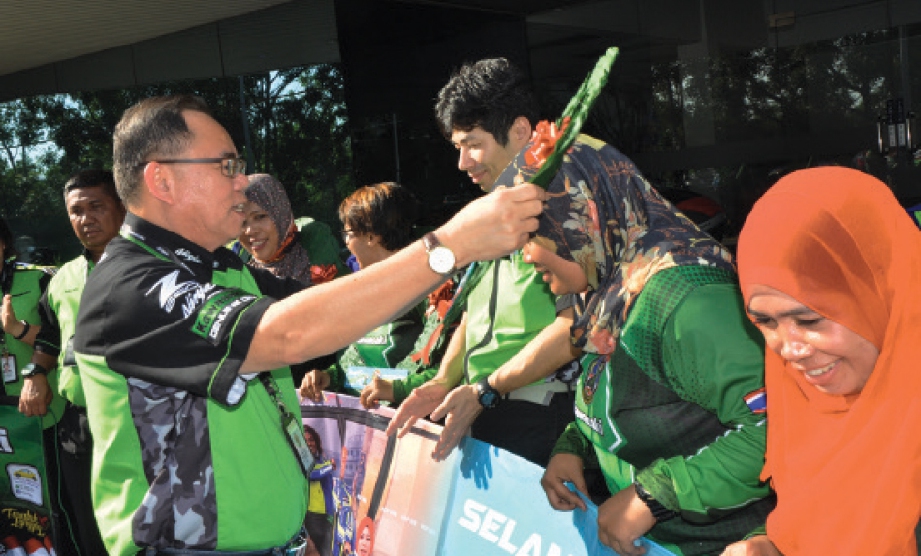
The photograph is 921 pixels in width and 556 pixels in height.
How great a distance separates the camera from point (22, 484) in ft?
16.2

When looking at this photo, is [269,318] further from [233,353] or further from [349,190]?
[349,190]

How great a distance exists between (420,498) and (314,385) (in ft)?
3.19

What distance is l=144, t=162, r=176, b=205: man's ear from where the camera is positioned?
6.89ft

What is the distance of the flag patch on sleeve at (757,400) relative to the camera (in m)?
1.86

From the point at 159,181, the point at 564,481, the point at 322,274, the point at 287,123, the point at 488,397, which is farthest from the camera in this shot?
the point at 287,123

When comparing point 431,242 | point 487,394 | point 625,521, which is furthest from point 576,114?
point 487,394

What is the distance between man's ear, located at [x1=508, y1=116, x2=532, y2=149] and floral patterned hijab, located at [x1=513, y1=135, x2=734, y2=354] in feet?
2.98

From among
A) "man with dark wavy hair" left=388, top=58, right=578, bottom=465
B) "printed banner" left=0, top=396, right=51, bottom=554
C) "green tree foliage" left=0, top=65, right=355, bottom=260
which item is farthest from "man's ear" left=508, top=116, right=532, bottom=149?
"green tree foliage" left=0, top=65, right=355, bottom=260

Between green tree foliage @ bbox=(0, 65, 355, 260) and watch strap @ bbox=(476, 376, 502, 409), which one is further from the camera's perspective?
green tree foliage @ bbox=(0, 65, 355, 260)

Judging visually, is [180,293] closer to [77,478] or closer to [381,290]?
[381,290]

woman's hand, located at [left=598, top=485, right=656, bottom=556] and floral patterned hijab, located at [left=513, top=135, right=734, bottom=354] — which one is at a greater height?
floral patterned hijab, located at [left=513, top=135, right=734, bottom=354]

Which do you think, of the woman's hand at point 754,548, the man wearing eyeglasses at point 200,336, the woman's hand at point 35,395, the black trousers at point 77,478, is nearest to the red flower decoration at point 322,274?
the black trousers at point 77,478

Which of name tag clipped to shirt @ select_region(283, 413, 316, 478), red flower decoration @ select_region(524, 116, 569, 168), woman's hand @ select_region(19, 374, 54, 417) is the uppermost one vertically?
red flower decoration @ select_region(524, 116, 569, 168)

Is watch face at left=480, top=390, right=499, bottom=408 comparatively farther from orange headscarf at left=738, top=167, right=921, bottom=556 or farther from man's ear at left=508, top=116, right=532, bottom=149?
orange headscarf at left=738, top=167, right=921, bottom=556
